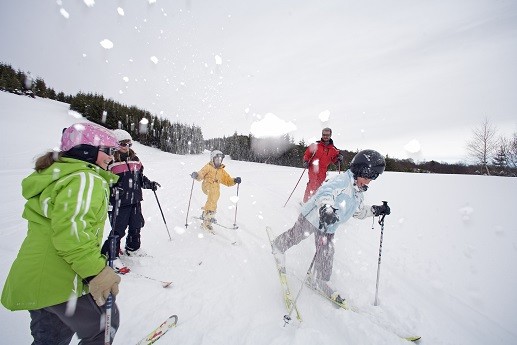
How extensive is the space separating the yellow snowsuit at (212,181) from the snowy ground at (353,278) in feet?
3.02

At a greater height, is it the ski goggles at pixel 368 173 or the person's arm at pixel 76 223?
the ski goggles at pixel 368 173

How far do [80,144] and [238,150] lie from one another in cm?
5740

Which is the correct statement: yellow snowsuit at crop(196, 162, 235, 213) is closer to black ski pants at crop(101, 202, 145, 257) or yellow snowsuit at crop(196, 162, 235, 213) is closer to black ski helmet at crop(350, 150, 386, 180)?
black ski pants at crop(101, 202, 145, 257)

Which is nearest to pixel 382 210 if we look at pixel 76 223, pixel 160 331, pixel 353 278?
pixel 353 278

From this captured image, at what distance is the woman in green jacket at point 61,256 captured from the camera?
5.78 ft

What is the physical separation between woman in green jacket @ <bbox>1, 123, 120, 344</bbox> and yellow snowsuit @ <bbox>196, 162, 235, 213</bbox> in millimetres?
5235

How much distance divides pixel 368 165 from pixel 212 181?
15.6 feet

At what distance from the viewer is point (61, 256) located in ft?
6.05

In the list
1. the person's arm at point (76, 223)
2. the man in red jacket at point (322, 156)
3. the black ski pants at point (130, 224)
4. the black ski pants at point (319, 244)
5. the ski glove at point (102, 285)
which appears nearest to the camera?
the person's arm at point (76, 223)

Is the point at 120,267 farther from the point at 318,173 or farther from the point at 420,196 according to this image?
the point at 420,196

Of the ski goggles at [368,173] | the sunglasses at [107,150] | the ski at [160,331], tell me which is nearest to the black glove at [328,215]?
the ski goggles at [368,173]

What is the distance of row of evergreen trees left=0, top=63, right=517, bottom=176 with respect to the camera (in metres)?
36.6

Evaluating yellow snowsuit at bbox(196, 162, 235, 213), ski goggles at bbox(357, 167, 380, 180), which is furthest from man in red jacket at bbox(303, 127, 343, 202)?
ski goggles at bbox(357, 167, 380, 180)

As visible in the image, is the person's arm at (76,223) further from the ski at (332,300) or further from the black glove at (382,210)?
the black glove at (382,210)
